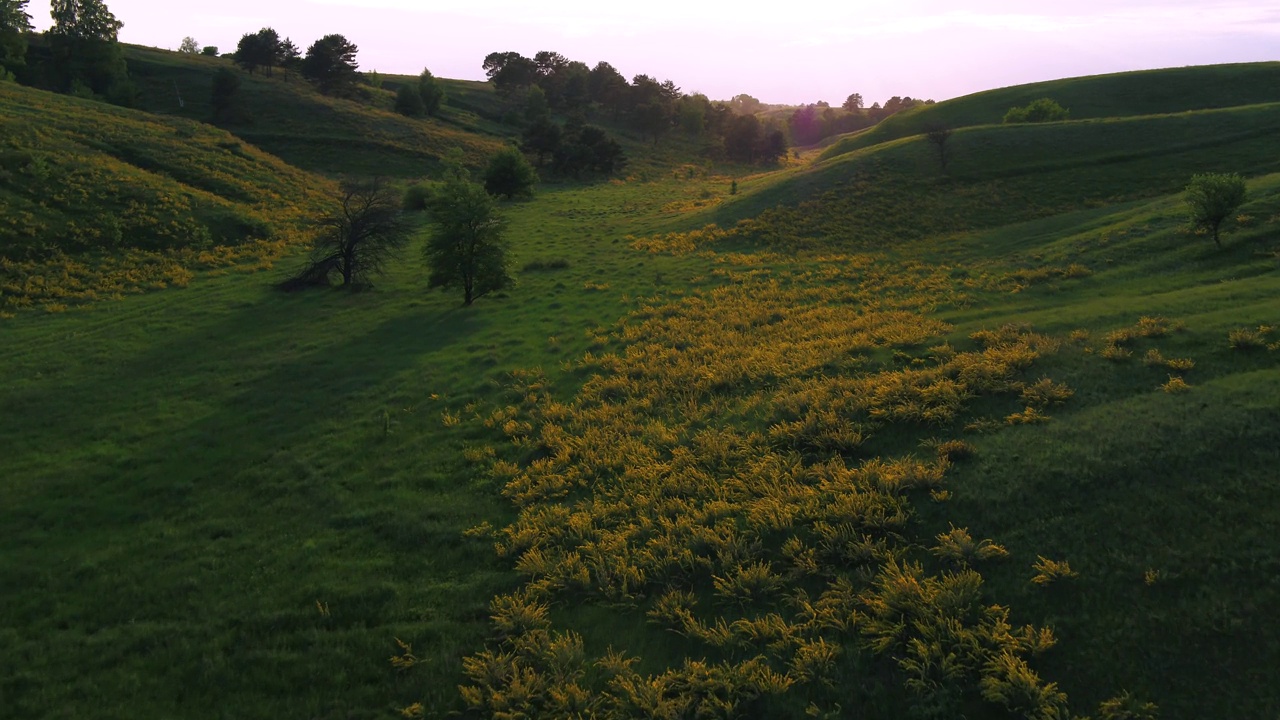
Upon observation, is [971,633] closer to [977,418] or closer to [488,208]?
[977,418]

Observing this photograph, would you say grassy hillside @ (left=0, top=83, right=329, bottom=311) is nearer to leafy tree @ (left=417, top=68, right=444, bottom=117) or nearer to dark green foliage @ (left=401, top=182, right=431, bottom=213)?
dark green foliage @ (left=401, top=182, right=431, bottom=213)

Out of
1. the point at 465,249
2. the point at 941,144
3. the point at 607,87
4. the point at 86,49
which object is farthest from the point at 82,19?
the point at 941,144

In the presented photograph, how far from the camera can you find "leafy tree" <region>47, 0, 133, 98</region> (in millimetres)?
89500

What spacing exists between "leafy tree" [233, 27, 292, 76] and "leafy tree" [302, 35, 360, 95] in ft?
16.9

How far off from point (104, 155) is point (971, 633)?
72329mm

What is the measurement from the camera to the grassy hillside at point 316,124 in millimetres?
82625

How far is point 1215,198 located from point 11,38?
453 feet

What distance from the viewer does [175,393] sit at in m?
23.2

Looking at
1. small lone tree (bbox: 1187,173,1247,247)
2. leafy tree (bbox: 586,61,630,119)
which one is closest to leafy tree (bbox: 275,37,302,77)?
leafy tree (bbox: 586,61,630,119)

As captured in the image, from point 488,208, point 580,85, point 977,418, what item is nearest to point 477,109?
point 580,85

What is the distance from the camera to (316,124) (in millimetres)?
90375

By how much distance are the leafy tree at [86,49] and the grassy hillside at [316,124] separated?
5.16 m

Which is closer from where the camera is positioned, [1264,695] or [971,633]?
[1264,695]

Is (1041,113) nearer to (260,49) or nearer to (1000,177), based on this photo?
(1000,177)
